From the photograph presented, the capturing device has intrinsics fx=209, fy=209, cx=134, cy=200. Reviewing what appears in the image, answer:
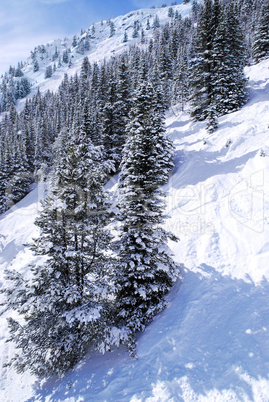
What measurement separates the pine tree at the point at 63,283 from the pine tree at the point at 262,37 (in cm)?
3872

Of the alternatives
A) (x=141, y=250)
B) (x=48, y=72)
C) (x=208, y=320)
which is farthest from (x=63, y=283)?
(x=48, y=72)

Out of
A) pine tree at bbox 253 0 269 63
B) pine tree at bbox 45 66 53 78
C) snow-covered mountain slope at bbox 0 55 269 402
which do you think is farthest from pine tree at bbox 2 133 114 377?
pine tree at bbox 45 66 53 78

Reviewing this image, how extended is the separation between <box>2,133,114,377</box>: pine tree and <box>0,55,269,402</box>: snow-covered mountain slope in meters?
1.50

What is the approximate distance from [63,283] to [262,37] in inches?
1706

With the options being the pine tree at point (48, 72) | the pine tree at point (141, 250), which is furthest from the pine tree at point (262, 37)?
the pine tree at point (48, 72)

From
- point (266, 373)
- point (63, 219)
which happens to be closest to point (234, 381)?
point (266, 373)

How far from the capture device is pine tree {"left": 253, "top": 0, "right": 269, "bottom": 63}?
1238 inches

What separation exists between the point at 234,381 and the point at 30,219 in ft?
85.9

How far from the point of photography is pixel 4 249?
22.1 meters

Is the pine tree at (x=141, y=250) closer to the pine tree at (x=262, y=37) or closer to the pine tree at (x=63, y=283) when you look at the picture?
the pine tree at (x=63, y=283)

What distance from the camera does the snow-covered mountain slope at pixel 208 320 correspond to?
6.36 metres

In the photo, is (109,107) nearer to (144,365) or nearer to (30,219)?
(30,219)

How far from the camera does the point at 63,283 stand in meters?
8.77

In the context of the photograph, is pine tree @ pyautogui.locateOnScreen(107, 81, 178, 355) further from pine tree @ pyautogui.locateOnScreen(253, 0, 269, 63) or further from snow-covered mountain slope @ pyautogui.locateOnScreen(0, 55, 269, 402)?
pine tree @ pyautogui.locateOnScreen(253, 0, 269, 63)
